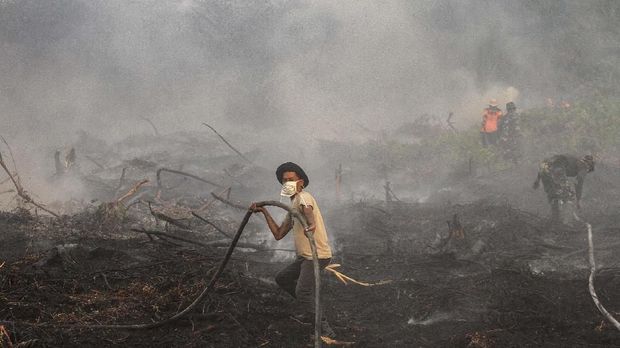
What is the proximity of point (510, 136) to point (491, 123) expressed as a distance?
609mm

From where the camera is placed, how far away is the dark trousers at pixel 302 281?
504 cm

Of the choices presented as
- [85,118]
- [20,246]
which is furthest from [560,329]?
[85,118]

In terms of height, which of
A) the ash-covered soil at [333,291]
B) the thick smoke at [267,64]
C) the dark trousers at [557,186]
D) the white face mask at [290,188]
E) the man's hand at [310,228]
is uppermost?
the thick smoke at [267,64]

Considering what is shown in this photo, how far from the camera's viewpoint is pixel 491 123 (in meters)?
14.2

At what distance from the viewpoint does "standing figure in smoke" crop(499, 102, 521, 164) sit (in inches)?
543

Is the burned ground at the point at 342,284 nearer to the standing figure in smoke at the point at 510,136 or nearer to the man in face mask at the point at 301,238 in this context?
the man in face mask at the point at 301,238

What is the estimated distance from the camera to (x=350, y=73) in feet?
73.0

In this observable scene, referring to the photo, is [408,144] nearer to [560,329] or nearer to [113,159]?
[113,159]

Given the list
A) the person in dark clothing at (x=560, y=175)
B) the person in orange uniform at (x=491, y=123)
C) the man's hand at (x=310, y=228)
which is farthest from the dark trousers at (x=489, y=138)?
the man's hand at (x=310, y=228)

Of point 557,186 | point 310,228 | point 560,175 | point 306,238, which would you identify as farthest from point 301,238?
point 560,175

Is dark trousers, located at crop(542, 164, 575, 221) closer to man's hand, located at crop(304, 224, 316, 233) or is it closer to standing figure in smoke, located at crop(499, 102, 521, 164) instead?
standing figure in smoke, located at crop(499, 102, 521, 164)

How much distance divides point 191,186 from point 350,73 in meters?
10.8

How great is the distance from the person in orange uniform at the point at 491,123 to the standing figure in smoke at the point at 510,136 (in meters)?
0.16

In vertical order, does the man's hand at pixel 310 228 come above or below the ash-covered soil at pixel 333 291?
above
